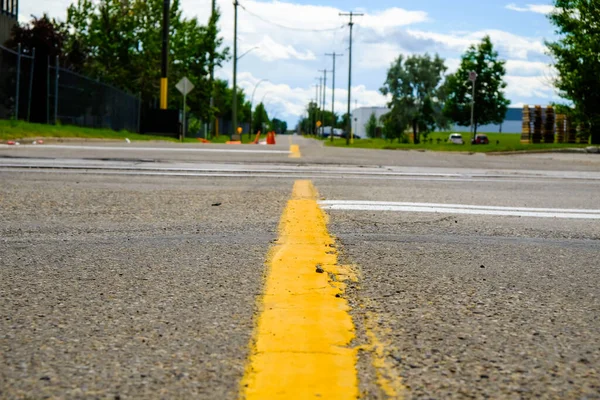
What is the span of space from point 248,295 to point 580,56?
2763 cm

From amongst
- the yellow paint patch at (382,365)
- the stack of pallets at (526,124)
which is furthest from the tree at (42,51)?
the stack of pallets at (526,124)

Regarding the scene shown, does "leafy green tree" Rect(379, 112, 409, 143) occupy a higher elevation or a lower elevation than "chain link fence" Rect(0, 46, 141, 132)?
higher

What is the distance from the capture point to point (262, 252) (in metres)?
3.19

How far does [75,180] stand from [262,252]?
13.8 feet

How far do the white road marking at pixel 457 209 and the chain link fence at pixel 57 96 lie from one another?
58.0 feet

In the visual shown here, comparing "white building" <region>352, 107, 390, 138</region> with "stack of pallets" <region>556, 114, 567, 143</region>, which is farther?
"white building" <region>352, 107, 390, 138</region>

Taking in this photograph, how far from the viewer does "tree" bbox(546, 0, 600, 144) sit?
27.3 m

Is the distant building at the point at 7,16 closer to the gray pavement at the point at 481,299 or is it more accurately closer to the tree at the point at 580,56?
the tree at the point at 580,56

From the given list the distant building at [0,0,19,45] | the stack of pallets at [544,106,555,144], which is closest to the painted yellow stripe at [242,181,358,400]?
the distant building at [0,0,19,45]

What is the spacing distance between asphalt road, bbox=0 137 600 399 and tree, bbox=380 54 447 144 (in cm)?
7651

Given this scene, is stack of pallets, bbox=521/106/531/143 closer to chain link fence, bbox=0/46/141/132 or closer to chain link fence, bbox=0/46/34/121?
chain link fence, bbox=0/46/141/132

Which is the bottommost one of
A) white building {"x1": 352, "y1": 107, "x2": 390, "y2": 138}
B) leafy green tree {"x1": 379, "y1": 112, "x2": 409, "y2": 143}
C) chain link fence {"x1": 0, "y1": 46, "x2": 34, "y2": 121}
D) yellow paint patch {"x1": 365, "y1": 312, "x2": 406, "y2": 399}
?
yellow paint patch {"x1": 365, "y1": 312, "x2": 406, "y2": 399}

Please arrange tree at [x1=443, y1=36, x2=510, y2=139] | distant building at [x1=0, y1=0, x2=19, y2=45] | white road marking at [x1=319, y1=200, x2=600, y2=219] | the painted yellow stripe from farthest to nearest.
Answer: tree at [x1=443, y1=36, x2=510, y2=139]
distant building at [x1=0, y1=0, x2=19, y2=45]
white road marking at [x1=319, y1=200, x2=600, y2=219]
the painted yellow stripe

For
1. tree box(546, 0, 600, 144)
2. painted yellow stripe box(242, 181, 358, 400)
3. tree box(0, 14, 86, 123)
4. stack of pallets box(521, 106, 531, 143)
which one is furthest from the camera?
stack of pallets box(521, 106, 531, 143)
